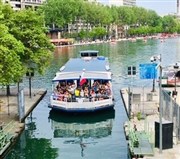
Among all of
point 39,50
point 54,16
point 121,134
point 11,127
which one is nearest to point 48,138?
point 11,127

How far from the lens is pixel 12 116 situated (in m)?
40.9

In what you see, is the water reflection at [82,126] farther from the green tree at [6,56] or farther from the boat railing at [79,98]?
the green tree at [6,56]

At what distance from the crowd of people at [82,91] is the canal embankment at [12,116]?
336 cm

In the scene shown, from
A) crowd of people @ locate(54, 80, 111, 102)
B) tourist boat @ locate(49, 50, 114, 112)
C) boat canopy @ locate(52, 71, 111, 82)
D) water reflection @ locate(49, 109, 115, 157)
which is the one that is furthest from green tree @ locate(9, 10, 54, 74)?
water reflection @ locate(49, 109, 115, 157)

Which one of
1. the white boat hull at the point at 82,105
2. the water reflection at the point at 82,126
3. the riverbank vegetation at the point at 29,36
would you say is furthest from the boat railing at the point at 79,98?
the riverbank vegetation at the point at 29,36

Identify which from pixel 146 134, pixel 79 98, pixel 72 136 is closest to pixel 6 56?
pixel 72 136

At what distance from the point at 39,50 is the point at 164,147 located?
79.2 feet

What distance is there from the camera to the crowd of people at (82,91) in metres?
44.3

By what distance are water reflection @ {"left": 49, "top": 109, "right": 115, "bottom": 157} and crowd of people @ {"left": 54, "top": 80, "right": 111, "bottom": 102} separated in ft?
5.34

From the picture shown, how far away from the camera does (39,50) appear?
1972 inches

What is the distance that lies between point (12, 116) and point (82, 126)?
6.17 meters

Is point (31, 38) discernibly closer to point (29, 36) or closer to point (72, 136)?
point (29, 36)

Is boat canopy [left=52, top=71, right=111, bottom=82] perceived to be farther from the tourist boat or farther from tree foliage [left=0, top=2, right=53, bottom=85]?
tree foliage [left=0, top=2, right=53, bottom=85]

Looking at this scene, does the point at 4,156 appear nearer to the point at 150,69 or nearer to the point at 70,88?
the point at 150,69
